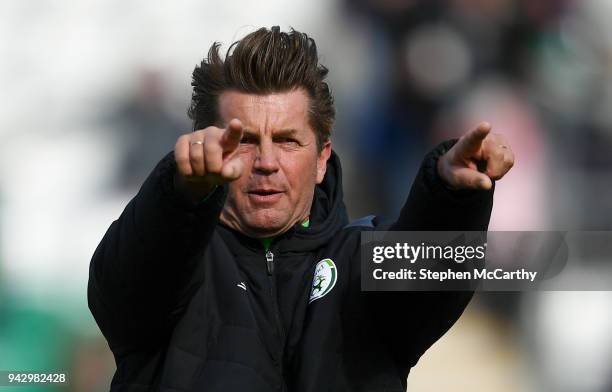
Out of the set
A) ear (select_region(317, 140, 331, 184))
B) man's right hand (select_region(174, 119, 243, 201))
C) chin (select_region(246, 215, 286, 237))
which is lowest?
chin (select_region(246, 215, 286, 237))

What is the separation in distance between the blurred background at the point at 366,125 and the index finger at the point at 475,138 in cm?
216

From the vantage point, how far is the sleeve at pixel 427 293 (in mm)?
1704

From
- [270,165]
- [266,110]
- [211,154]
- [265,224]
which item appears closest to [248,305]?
[265,224]

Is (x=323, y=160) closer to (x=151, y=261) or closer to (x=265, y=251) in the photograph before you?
(x=265, y=251)

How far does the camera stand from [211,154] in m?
1.44

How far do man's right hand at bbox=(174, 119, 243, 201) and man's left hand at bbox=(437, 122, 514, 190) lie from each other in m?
0.36

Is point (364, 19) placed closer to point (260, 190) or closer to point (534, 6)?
point (534, 6)

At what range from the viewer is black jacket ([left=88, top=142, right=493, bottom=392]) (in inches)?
67.0

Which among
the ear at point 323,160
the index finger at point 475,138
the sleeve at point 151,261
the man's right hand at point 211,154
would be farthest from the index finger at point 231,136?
the ear at point 323,160

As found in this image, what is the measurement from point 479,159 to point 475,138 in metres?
0.06

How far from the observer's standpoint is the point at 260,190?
2.00m

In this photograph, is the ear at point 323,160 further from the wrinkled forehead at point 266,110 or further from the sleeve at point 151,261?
the sleeve at point 151,261

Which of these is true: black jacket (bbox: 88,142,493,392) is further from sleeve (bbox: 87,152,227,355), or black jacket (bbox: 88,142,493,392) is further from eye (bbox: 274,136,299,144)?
eye (bbox: 274,136,299,144)

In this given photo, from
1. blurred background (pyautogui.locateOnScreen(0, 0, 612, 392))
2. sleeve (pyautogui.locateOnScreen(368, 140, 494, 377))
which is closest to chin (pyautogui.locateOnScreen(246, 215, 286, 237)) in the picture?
sleeve (pyautogui.locateOnScreen(368, 140, 494, 377))
